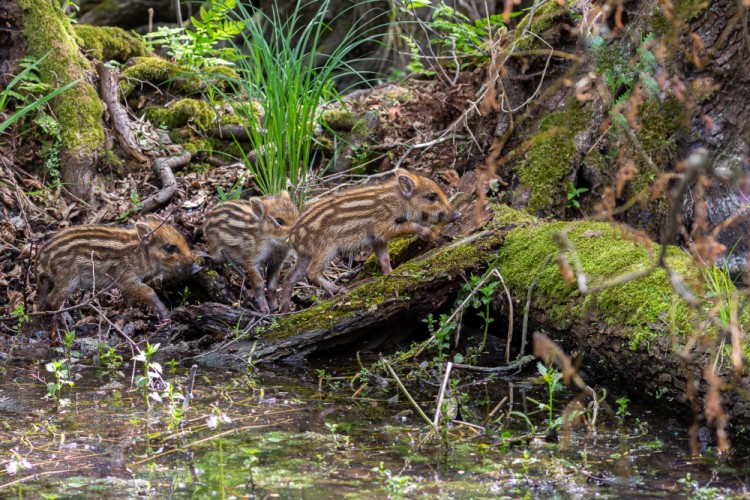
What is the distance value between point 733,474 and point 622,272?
5.53 feet

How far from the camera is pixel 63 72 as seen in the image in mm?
9219

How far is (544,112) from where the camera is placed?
8.09m

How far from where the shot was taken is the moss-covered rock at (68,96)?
8.90 metres

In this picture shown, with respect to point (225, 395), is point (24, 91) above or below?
above

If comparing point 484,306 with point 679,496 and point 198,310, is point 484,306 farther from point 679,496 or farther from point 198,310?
point 679,496

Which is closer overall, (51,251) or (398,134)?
(51,251)

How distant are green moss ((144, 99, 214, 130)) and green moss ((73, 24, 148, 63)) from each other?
3.37 ft

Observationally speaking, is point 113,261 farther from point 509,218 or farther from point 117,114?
point 509,218

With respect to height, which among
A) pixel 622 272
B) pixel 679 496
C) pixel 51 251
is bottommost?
pixel 51 251

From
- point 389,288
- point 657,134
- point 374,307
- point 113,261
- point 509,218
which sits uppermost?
point 657,134

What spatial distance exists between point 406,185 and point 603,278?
2.44m

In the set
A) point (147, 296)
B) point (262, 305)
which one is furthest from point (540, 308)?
point (147, 296)

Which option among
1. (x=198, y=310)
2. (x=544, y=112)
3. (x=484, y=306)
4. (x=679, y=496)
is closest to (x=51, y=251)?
(x=198, y=310)

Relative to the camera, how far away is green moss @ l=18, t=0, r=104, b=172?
905cm
